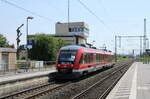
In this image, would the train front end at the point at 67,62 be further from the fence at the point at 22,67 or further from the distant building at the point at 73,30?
the distant building at the point at 73,30

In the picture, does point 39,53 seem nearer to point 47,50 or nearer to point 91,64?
point 47,50

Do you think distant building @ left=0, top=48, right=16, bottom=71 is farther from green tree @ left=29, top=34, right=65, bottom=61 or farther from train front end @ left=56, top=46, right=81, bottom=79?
green tree @ left=29, top=34, right=65, bottom=61

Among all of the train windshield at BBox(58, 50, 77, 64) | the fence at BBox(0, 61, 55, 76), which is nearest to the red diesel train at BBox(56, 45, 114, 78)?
the train windshield at BBox(58, 50, 77, 64)

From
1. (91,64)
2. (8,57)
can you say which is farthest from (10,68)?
(91,64)

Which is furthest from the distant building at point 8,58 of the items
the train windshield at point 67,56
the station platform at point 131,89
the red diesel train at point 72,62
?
the station platform at point 131,89

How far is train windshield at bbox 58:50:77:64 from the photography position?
24297mm

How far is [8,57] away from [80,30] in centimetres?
8397

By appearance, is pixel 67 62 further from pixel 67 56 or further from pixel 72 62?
pixel 67 56

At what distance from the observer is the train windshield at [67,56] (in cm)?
2430

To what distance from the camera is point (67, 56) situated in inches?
972

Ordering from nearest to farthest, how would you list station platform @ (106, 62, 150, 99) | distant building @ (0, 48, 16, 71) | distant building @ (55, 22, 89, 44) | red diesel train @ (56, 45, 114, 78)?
station platform @ (106, 62, 150, 99), red diesel train @ (56, 45, 114, 78), distant building @ (0, 48, 16, 71), distant building @ (55, 22, 89, 44)

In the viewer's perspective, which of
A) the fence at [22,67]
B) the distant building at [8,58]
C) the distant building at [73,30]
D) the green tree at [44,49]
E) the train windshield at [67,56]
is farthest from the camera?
the distant building at [73,30]

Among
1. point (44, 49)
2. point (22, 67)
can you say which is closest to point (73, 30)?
point (44, 49)

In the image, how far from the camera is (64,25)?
4838 inches
